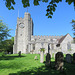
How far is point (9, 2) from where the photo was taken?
3199mm

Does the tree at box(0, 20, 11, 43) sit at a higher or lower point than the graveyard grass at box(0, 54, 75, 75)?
higher

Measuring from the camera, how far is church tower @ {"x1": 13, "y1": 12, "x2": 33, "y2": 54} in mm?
41844

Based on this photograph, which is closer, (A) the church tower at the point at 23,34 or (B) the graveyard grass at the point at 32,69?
(B) the graveyard grass at the point at 32,69

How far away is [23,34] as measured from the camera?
142 feet

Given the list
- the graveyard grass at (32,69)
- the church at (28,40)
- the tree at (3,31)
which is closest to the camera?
the graveyard grass at (32,69)

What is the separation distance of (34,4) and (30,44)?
1494 inches

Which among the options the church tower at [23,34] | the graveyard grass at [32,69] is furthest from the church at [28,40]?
the graveyard grass at [32,69]

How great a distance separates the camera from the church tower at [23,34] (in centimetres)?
4184

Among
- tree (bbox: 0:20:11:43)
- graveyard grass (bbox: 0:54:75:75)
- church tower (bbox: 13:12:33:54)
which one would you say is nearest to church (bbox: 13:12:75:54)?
church tower (bbox: 13:12:33:54)

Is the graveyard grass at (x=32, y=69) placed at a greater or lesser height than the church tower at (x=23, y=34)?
lesser

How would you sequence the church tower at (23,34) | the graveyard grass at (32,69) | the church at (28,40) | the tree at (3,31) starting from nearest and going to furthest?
1. the graveyard grass at (32,69)
2. the tree at (3,31)
3. the church at (28,40)
4. the church tower at (23,34)

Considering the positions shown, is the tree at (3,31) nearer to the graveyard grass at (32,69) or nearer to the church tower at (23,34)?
the graveyard grass at (32,69)

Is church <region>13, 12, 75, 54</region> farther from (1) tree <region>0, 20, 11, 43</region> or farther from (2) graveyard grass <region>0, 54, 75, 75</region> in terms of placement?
(2) graveyard grass <region>0, 54, 75, 75</region>

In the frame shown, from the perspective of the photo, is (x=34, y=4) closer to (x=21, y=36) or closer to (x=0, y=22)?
(x=0, y=22)
